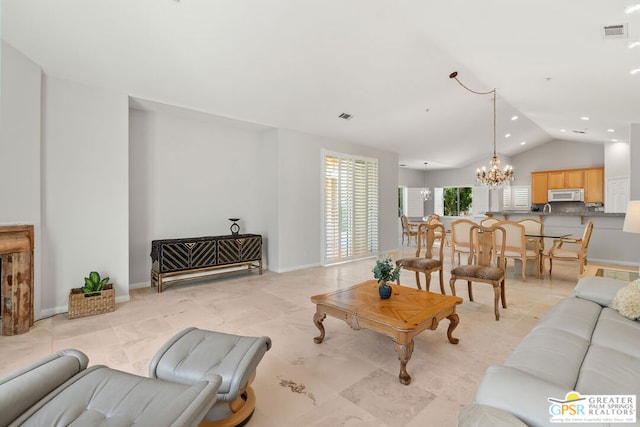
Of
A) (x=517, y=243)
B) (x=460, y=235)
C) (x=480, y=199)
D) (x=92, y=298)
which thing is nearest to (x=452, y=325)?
(x=460, y=235)

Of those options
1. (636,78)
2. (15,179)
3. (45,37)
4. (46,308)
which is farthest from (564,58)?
(46,308)

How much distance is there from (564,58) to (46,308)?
6.68 metres

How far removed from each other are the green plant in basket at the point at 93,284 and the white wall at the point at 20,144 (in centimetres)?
43

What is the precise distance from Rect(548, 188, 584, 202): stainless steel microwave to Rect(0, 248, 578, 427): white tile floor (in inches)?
222

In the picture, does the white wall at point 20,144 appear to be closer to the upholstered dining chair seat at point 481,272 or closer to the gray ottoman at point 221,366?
the gray ottoman at point 221,366

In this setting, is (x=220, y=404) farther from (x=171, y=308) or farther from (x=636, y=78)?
(x=636, y=78)

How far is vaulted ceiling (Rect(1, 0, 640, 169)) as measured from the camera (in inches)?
112

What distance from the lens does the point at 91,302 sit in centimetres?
356

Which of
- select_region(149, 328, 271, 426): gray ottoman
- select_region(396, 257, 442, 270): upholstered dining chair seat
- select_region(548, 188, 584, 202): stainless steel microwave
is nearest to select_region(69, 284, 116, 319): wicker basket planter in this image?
select_region(149, 328, 271, 426): gray ottoman

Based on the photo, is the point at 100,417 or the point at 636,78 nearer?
the point at 100,417

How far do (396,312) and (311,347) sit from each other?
0.86m

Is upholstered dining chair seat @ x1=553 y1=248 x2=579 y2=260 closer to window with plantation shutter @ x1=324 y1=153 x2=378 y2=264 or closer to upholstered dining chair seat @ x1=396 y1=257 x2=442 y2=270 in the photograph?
upholstered dining chair seat @ x1=396 y1=257 x2=442 y2=270

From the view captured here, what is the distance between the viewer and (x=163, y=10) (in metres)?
2.86

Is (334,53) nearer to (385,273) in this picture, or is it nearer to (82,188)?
(385,273)
